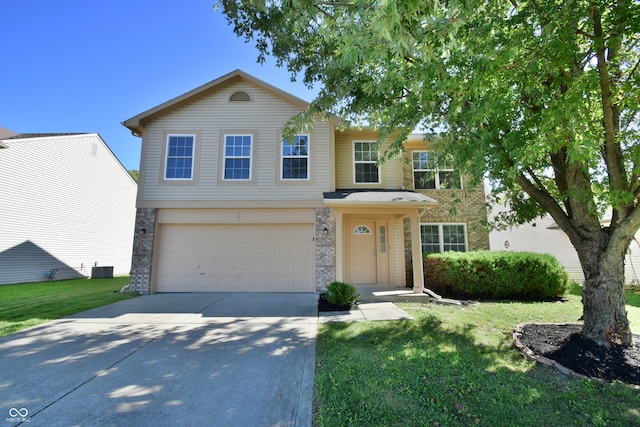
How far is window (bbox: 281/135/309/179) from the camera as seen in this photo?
390 inches

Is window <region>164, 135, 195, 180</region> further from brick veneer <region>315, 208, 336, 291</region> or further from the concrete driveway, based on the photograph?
the concrete driveway

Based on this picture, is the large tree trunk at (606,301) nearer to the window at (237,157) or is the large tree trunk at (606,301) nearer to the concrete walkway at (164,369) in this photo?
the concrete walkway at (164,369)

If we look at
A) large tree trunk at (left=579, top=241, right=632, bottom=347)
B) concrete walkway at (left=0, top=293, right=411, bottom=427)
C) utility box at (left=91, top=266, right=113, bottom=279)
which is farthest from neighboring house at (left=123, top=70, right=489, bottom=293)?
utility box at (left=91, top=266, right=113, bottom=279)

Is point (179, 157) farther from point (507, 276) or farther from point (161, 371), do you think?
point (507, 276)

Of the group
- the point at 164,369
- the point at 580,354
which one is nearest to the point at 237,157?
the point at 164,369

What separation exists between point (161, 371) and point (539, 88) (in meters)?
6.93

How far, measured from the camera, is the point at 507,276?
8672 mm

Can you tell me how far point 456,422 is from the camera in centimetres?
264

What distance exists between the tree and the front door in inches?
198

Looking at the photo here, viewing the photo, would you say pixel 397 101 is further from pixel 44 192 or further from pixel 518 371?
pixel 44 192

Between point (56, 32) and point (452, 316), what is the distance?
48.3ft

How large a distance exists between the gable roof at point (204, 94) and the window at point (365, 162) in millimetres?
2561

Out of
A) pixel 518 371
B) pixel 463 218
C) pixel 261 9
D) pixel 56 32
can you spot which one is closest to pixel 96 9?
pixel 56 32

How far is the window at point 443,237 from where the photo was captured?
434 inches
